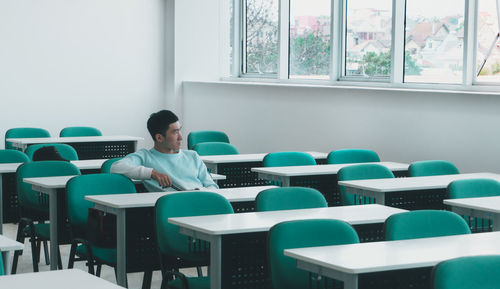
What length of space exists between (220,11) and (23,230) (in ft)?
18.1

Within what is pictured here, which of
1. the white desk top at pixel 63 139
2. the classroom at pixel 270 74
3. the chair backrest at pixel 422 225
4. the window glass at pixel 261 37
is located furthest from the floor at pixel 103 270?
the window glass at pixel 261 37

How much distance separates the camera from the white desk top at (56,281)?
96.3 inches

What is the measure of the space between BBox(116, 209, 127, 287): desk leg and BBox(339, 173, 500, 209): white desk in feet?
4.99

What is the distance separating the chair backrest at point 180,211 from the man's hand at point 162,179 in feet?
Answer: 2.17

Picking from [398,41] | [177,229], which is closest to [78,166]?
[177,229]

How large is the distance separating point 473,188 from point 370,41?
3.55 m

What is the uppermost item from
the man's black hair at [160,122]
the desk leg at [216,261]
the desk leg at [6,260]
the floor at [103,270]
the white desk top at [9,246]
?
the man's black hair at [160,122]

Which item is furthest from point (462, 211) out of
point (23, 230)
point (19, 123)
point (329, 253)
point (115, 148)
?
point (19, 123)

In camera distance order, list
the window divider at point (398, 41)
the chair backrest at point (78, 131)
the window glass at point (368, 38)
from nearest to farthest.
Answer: the window divider at point (398, 41), the window glass at point (368, 38), the chair backrest at point (78, 131)

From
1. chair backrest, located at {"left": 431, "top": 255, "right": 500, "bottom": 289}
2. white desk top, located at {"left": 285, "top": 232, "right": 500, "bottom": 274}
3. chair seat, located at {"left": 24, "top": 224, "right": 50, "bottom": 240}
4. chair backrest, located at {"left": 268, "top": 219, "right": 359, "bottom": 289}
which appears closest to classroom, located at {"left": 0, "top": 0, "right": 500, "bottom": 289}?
chair seat, located at {"left": 24, "top": 224, "right": 50, "bottom": 240}

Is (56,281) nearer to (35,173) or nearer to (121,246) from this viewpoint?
(121,246)

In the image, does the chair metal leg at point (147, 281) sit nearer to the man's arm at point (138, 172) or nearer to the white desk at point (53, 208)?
the man's arm at point (138, 172)

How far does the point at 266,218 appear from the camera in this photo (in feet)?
12.5

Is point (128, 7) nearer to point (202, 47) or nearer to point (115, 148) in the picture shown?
point (202, 47)
